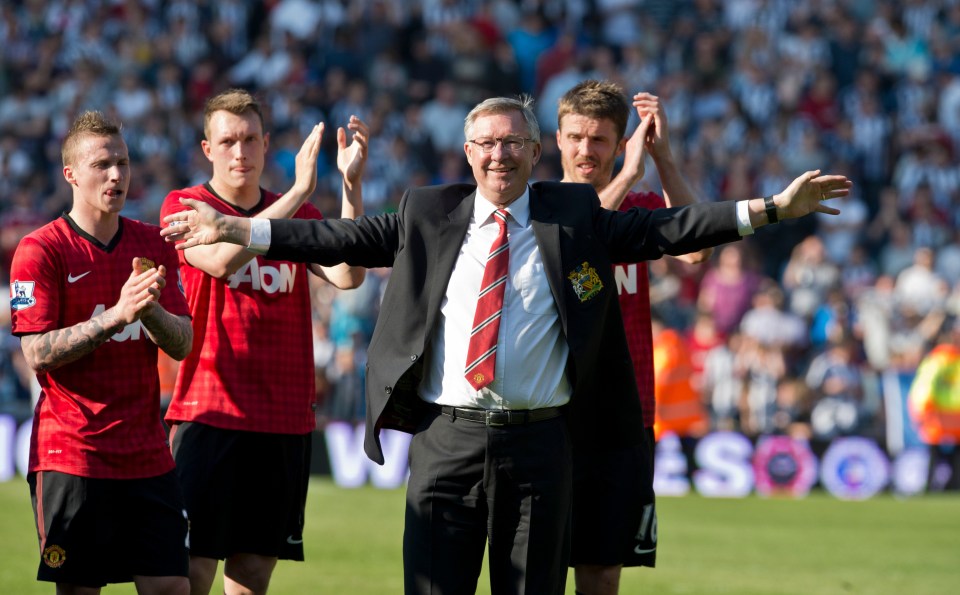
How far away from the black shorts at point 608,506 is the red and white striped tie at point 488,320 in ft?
4.39

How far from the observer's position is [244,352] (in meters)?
7.16

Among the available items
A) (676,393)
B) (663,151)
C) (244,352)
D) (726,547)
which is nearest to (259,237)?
(244,352)

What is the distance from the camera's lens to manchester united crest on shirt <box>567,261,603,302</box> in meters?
5.84

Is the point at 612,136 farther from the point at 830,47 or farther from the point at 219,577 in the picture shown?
the point at 830,47

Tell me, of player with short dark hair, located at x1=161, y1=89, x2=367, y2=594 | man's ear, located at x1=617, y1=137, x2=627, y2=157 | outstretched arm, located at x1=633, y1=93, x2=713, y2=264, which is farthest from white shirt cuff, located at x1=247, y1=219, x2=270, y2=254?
man's ear, located at x1=617, y1=137, x2=627, y2=157

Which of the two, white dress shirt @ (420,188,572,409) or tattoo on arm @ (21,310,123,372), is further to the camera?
tattoo on arm @ (21,310,123,372)

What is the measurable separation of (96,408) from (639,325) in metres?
2.71

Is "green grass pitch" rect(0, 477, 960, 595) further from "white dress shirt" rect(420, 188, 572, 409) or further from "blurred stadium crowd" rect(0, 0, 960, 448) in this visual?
"white dress shirt" rect(420, 188, 572, 409)

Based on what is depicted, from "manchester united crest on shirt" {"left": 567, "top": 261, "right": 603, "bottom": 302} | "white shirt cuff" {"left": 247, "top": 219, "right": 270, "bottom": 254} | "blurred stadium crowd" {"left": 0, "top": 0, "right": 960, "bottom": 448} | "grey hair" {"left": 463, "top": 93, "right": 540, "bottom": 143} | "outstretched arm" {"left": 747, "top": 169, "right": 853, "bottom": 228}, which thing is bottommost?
A: "manchester united crest on shirt" {"left": 567, "top": 261, "right": 603, "bottom": 302}

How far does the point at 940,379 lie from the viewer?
17.5 metres

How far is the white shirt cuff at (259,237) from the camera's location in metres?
5.75

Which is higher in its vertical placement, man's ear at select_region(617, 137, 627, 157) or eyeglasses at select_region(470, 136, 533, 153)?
man's ear at select_region(617, 137, 627, 157)

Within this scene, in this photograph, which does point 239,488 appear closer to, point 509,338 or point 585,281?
point 509,338

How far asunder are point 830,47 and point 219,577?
16199 millimetres
